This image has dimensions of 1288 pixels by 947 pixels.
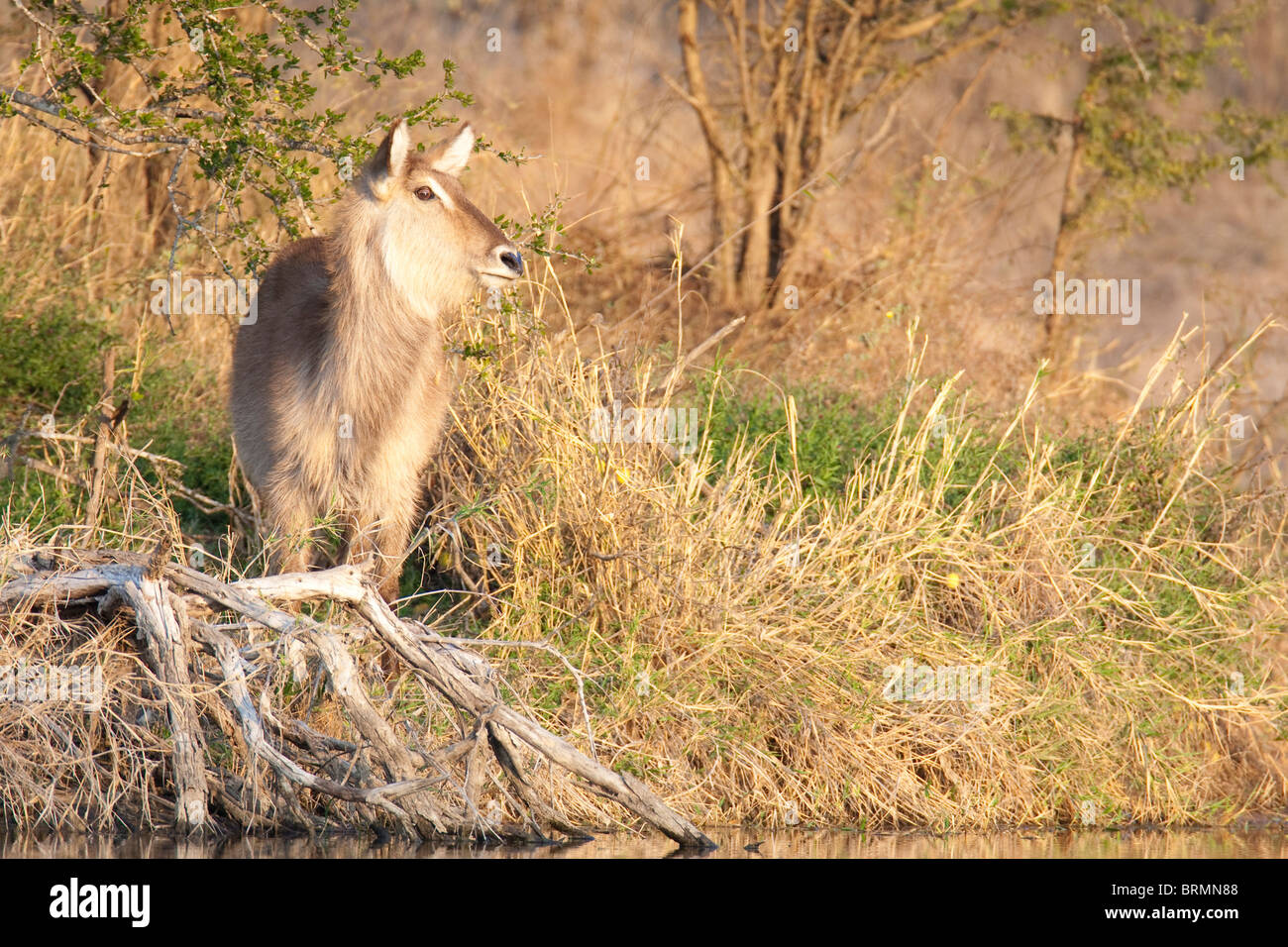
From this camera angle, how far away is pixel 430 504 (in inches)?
255

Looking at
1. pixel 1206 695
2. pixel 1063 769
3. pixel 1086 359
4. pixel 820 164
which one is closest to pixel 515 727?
pixel 1063 769

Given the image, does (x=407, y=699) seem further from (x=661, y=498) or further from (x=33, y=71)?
(x=33, y=71)

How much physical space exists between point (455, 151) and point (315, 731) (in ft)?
7.44

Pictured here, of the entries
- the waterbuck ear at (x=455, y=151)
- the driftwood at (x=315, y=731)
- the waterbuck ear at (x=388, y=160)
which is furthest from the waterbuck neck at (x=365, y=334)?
the driftwood at (x=315, y=731)

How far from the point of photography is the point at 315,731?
463 centimetres

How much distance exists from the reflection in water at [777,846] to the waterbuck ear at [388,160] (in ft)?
7.28

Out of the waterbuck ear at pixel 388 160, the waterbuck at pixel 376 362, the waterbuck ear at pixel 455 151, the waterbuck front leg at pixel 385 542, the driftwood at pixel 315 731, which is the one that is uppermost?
the waterbuck ear at pixel 455 151

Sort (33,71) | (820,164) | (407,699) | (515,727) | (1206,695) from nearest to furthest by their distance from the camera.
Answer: (515,727) < (407,699) < (1206,695) < (33,71) < (820,164)

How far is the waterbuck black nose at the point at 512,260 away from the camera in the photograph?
5.42m

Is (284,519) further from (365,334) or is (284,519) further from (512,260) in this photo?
(512,260)

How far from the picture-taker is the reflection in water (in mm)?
4219

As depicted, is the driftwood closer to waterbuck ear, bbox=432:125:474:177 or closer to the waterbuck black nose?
the waterbuck black nose

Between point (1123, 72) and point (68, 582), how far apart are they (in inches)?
295

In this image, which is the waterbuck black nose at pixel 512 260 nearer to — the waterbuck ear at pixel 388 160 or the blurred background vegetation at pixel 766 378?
the blurred background vegetation at pixel 766 378
